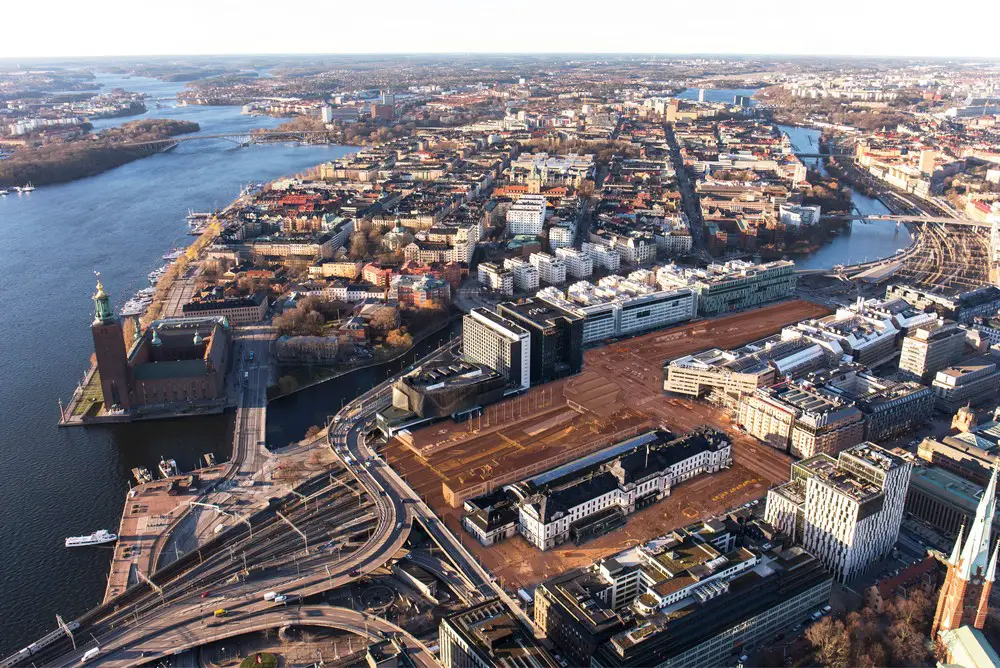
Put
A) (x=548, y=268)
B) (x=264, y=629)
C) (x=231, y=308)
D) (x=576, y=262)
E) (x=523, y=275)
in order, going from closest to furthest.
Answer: (x=264, y=629) → (x=231, y=308) → (x=523, y=275) → (x=548, y=268) → (x=576, y=262)

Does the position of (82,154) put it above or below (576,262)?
above

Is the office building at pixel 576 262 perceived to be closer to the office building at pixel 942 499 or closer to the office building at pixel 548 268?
the office building at pixel 548 268

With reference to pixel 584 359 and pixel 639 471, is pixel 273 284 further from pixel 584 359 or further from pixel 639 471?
pixel 639 471

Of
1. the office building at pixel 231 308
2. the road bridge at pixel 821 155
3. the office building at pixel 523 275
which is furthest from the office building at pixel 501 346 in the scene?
the road bridge at pixel 821 155

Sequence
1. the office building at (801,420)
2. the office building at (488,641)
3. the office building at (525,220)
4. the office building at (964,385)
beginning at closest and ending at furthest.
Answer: the office building at (488,641), the office building at (801,420), the office building at (964,385), the office building at (525,220)

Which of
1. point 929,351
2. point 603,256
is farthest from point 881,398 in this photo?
point 603,256

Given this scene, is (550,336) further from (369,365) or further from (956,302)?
(956,302)
